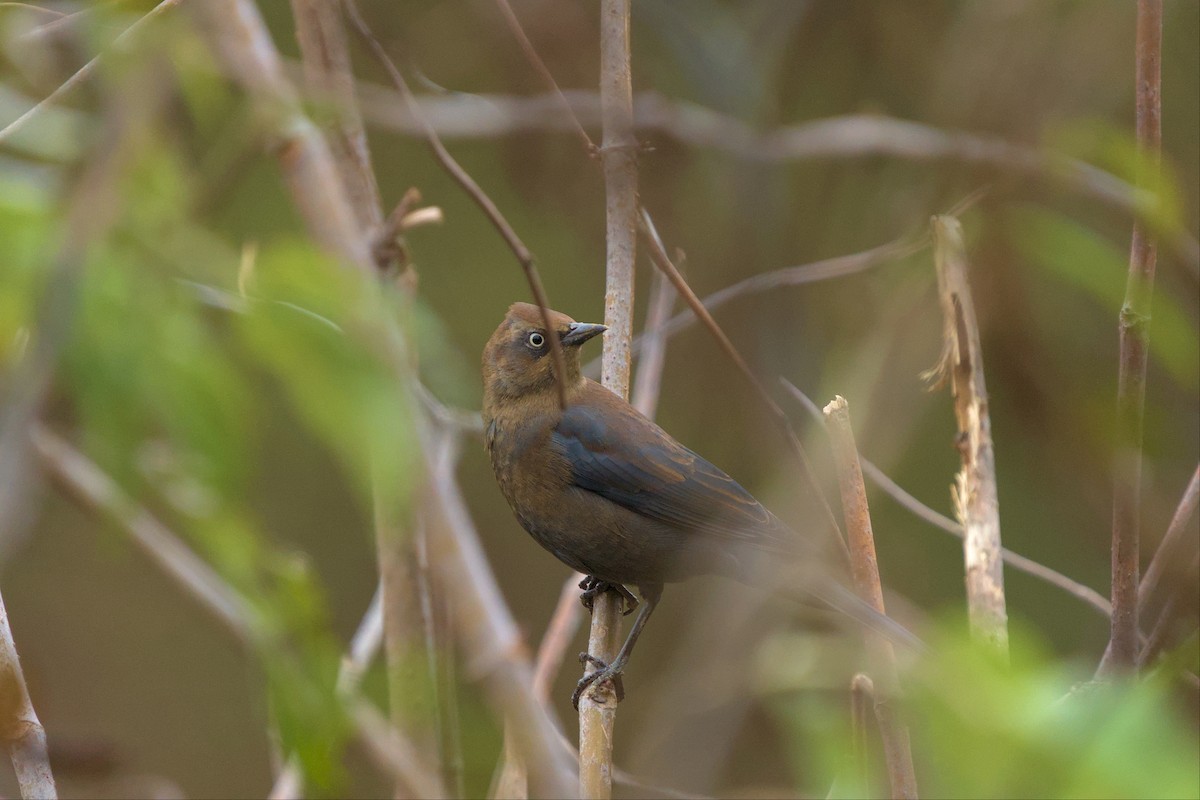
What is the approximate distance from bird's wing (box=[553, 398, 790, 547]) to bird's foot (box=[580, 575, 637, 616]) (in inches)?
11.3

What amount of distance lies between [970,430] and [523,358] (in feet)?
5.82

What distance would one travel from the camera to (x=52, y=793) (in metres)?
2.29

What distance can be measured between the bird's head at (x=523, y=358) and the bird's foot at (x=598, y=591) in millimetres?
725

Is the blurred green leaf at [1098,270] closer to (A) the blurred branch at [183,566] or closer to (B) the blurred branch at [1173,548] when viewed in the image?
(B) the blurred branch at [1173,548]

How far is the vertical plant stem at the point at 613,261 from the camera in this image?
2.79 metres

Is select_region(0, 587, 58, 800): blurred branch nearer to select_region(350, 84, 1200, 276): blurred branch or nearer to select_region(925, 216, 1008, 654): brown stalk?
select_region(350, 84, 1200, 276): blurred branch

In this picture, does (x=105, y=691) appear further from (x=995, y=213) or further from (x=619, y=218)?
(x=995, y=213)

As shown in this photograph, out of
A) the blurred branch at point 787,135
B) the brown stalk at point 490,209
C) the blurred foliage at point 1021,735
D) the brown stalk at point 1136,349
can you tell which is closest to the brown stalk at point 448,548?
the brown stalk at point 490,209

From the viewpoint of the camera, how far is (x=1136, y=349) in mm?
2312

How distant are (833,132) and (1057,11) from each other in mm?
977

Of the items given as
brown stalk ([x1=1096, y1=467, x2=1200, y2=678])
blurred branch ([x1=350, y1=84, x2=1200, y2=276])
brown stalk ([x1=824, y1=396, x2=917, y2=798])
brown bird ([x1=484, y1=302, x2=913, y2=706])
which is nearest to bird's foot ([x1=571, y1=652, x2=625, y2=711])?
brown bird ([x1=484, y1=302, x2=913, y2=706])

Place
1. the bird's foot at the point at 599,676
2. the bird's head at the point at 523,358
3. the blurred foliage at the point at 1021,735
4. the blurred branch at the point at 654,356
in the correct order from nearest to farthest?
the blurred foliage at the point at 1021,735 → the bird's foot at the point at 599,676 → the blurred branch at the point at 654,356 → the bird's head at the point at 523,358

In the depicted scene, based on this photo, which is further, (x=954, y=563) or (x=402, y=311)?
(x=954, y=563)

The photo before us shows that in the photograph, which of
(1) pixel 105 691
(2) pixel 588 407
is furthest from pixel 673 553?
(1) pixel 105 691
